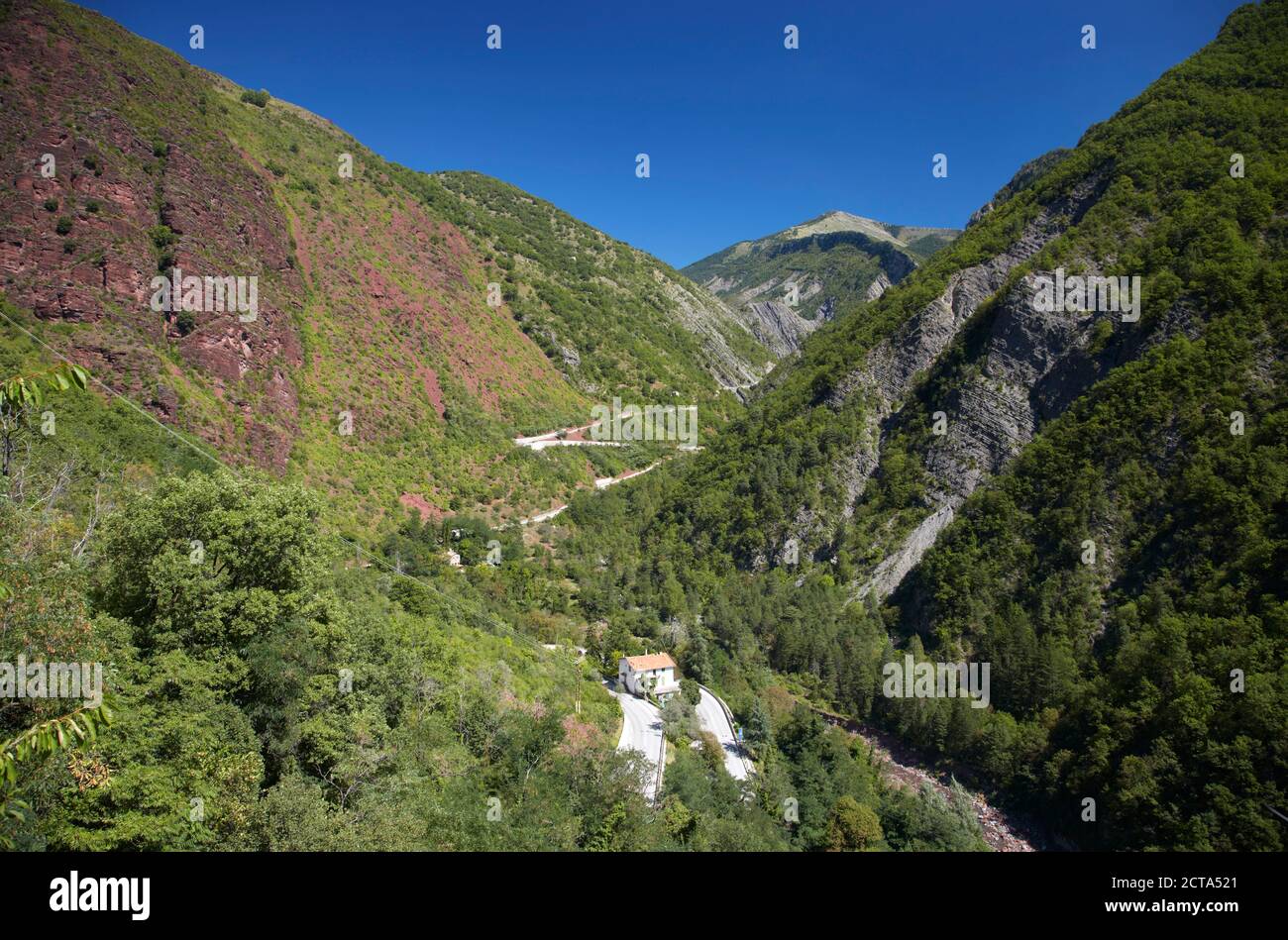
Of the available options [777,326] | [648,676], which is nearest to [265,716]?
[648,676]

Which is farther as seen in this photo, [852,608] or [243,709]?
[852,608]

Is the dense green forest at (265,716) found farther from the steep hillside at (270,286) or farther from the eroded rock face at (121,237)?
the steep hillside at (270,286)

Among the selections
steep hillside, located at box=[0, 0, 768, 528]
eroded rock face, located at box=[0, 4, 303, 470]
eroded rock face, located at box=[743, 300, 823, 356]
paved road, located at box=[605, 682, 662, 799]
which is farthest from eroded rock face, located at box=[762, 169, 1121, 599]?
eroded rock face, located at box=[743, 300, 823, 356]

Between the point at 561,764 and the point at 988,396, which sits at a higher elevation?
the point at 988,396

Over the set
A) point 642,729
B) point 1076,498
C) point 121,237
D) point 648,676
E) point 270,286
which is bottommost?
point 642,729

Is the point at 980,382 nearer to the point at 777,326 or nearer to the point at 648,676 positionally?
the point at 648,676
